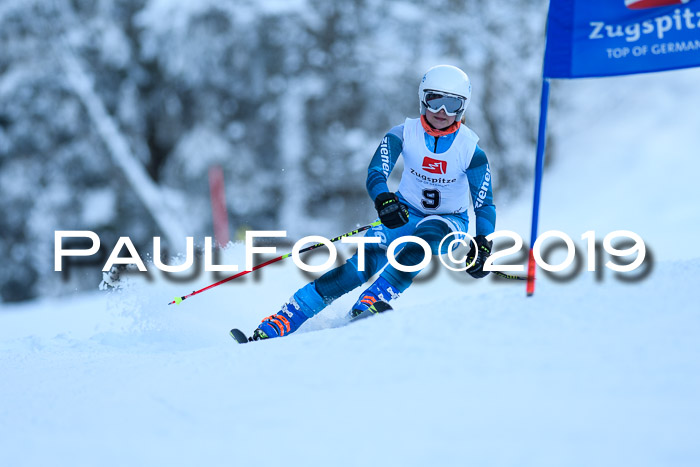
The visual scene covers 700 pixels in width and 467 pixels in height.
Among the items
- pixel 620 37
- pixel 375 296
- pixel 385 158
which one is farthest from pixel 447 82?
pixel 375 296

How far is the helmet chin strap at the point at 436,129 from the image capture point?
13.9ft

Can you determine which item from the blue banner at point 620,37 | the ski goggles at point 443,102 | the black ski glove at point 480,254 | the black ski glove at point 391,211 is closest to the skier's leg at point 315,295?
the black ski glove at point 391,211

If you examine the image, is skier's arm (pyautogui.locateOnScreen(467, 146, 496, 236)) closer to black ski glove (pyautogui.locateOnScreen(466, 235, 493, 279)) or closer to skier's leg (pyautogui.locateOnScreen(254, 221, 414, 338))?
black ski glove (pyautogui.locateOnScreen(466, 235, 493, 279))

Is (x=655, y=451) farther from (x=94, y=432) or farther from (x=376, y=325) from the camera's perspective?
(x=94, y=432)

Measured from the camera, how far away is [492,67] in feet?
47.5

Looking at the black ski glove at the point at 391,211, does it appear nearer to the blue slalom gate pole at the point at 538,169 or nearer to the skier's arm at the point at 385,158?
the skier's arm at the point at 385,158

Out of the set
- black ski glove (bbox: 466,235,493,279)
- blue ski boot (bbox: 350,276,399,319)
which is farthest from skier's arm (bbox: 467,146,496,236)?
blue ski boot (bbox: 350,276,399,319)

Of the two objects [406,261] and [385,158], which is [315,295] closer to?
[406,261]

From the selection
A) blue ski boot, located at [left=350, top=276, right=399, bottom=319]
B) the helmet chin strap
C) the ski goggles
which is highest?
the ski goggles

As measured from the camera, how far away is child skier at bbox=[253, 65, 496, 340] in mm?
4141

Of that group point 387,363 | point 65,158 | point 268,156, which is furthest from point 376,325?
point 65,158

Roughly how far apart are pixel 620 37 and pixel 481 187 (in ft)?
4.39

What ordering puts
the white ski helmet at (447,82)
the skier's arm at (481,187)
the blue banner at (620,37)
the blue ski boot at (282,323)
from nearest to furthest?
the blue banner at (620,37)
the white ski helmet at (447,82)
the blue ski boot at (282,323)
the skier's arm at (481,187)

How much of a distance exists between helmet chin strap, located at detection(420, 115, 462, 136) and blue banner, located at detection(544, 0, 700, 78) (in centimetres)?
100
